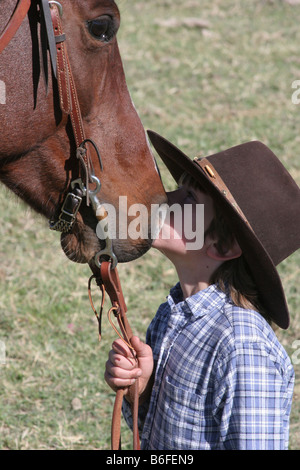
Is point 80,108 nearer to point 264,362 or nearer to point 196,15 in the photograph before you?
point 264,362

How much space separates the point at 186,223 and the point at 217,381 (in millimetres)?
597

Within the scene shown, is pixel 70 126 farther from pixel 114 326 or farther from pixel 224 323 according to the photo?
pixel 224 323

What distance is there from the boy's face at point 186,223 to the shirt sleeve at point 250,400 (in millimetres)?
449

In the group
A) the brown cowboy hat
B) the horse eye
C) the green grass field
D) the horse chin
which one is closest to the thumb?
the horse chin

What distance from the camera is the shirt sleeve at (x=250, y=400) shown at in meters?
2.03

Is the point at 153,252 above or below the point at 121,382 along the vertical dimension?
below

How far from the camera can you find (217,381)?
6.99 ft

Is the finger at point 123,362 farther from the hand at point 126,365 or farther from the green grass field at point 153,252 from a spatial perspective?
the green grass field at point 153,252

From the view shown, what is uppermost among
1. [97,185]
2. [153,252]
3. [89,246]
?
[97,185]

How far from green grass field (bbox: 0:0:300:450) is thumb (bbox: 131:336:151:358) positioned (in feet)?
1.89

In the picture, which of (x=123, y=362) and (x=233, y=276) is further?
(x=233, y=276)

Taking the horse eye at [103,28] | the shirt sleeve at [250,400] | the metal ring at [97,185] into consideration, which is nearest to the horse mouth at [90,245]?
the metal ring at [97,185]

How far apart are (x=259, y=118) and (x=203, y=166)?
4565 mm

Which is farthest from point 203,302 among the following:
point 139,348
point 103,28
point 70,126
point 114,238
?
point 103,28
